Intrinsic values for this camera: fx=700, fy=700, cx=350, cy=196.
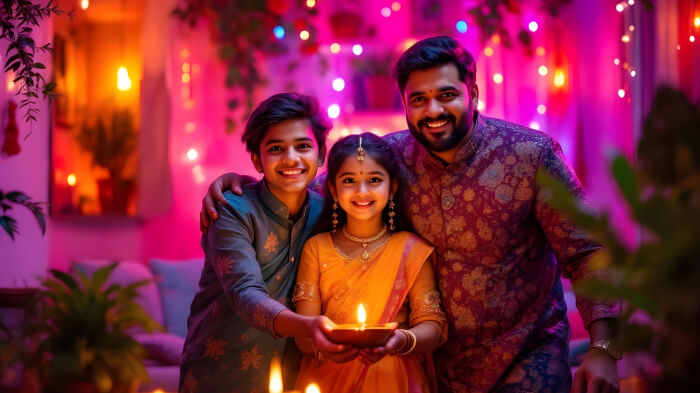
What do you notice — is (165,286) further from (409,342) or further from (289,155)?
(409,342)

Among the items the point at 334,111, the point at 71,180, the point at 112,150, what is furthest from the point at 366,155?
the point at 71,180

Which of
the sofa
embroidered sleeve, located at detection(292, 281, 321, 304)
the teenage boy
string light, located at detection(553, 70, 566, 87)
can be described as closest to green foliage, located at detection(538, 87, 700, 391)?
the teenage boy

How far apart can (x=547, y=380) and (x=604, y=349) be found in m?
0.31

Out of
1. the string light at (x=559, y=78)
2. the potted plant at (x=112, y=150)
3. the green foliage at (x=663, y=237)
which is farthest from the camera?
the potted plant at (x=112, y=150)

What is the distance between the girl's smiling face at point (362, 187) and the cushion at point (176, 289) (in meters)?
2.43

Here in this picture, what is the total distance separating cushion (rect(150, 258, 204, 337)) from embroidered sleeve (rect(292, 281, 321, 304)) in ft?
7.62

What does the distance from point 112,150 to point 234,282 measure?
3.61m

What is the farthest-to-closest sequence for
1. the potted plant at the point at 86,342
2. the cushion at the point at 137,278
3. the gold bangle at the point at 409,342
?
the cushion at the point at 137,278 < the gold bangle at the point at 409,342 < the potted plant at the point at 86,342

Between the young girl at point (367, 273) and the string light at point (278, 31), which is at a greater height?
the string light at point (278, 31)

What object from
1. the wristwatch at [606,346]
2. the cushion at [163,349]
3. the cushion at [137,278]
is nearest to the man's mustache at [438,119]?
the wristwatch at [606,346]

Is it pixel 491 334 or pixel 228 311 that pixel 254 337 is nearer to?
pixel 228 311

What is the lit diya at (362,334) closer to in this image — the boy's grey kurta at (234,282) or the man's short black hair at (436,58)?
the boy's grey kurta at (234,282)

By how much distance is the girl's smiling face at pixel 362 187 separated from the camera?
2523 mm

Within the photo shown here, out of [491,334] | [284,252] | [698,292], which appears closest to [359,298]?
[284,252]
